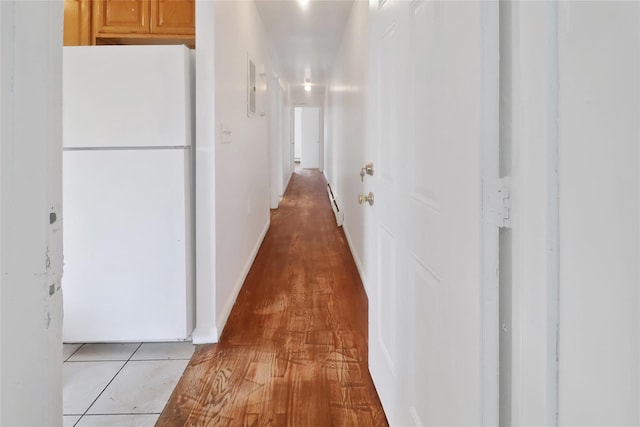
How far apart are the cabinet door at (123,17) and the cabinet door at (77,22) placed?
0.05 metres

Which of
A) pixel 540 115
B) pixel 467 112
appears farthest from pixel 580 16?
pixel 467 112

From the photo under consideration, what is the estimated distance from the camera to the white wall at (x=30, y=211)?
47 centimetres

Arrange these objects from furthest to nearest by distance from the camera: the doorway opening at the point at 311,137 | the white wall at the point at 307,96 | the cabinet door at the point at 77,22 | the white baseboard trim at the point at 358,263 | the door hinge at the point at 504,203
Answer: the doorway opening at the point at 311,137
the white wall at the point at 307,96
the white baseboard trim at the point at 358,263
the cabinet door at the point at 77,22
the door hinge at the point at 504,203

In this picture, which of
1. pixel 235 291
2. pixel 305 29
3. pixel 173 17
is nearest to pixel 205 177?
pixel 235 291

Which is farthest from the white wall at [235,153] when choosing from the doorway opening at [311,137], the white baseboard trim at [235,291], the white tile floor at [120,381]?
the doorway opening at [311,137]

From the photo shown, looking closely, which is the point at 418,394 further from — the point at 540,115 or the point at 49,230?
the point at 49,230

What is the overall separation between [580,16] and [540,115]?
0.14 meters

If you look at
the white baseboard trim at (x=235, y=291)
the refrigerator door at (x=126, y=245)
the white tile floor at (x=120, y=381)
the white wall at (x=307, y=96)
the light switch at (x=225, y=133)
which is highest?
the white wall at (x=307, y=96)

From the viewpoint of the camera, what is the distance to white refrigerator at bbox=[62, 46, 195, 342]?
203cm

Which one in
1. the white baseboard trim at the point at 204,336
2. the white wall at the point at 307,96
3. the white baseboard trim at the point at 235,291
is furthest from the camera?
the white wall at the point at 307,96

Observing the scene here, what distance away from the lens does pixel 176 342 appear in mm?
2254

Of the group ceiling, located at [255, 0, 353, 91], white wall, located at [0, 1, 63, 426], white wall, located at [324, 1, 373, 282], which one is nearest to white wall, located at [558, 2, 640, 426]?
white wall, located at [0, 1, 63, 426]

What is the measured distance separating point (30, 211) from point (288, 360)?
168 cm

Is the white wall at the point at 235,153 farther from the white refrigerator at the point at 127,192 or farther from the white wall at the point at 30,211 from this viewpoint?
the white wall at the point at 30,211
